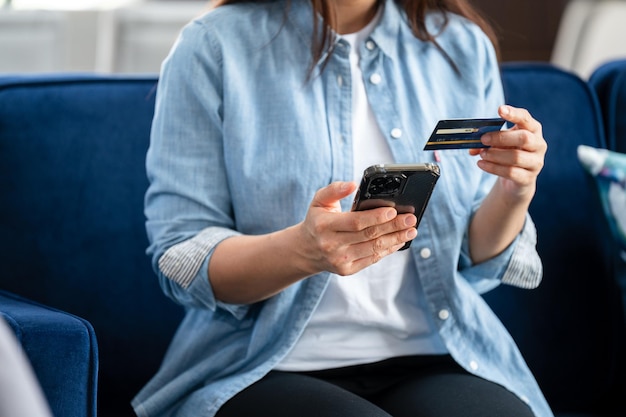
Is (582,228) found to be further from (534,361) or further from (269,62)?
(269,62)

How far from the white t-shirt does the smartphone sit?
203mm

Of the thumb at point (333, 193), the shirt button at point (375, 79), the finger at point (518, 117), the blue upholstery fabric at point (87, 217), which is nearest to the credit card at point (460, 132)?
the finger at point (518, 117)

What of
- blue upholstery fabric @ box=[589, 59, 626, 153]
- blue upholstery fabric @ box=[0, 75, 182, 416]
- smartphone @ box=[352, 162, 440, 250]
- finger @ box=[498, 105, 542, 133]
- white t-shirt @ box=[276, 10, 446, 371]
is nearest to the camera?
smartphone @ box=[352, 162, 440, 250]

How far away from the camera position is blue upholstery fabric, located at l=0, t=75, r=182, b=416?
1402 millimetres

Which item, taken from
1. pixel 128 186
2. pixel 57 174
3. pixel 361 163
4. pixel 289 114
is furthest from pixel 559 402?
pixel 57 174

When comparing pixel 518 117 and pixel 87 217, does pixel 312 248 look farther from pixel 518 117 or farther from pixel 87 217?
pixel 87 217

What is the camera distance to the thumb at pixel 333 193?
97 centimetres

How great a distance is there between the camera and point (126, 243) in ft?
4.73

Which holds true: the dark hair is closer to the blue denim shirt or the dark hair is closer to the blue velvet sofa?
the blue denim shirt

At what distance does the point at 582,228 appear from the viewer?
1.53 meters

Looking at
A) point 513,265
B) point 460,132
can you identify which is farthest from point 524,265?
point 460,132

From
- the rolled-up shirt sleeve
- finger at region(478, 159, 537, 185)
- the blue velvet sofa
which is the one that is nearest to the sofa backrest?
the blue velvet sofa

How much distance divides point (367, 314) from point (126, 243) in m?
0.47

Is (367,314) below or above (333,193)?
below
